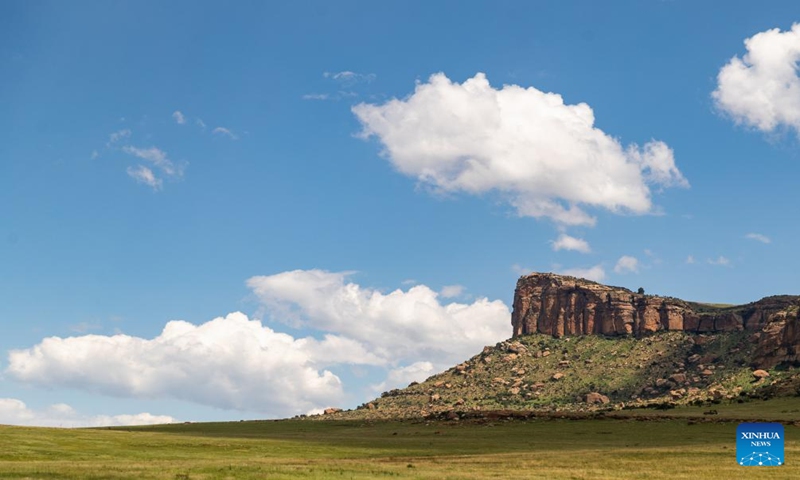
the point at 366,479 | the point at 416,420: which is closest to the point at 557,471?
the point at 366,479

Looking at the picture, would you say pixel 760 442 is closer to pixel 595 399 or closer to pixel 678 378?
pixel 595 399

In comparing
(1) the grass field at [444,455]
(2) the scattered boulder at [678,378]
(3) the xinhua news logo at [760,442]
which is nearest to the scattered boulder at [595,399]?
(2) the scattered boulder at [678,378]

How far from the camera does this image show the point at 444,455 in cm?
6900

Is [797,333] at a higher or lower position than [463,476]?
higher

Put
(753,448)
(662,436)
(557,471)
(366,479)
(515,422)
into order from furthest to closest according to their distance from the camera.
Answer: (515,422) < (662,436) < (557,471) < (366,479) < (753,448)

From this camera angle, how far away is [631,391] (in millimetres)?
198125

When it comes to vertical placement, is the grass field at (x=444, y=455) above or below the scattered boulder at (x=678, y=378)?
below

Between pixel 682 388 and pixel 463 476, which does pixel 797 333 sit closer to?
pixel 682 388

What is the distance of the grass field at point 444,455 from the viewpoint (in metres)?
46.8

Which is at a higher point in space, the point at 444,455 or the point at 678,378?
the point at 678,378

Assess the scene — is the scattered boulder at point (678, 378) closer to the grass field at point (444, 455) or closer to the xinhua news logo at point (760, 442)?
the grass field at point (444, 455)

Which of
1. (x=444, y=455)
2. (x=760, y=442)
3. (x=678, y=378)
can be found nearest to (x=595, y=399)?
(x=678, y=378)

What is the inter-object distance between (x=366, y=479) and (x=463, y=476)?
5.79 m

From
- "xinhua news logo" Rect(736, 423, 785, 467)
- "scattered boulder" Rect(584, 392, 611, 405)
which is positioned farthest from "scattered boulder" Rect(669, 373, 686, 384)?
"xinhua news logo" Rect(736, 423, 785, 467)
